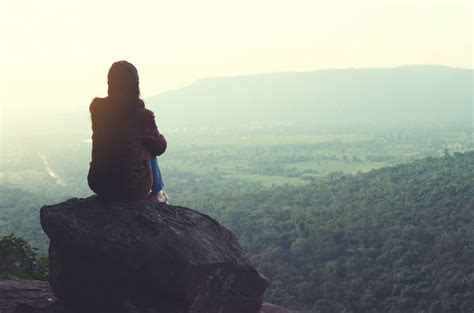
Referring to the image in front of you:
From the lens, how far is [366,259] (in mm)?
42938

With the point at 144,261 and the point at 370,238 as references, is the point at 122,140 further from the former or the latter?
the point at 370,238

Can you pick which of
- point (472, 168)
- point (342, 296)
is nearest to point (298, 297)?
point (342, 296)

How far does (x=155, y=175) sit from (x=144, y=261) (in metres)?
1.59

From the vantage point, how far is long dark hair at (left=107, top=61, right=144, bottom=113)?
9.64 m

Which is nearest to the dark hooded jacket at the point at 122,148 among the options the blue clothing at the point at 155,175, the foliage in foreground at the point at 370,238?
the blue clothing at the point at 155,175

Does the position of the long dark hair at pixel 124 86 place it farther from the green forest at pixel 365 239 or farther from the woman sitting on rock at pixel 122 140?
the green forest at pixel 365 239

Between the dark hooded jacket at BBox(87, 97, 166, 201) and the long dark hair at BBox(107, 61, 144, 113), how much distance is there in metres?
0.01

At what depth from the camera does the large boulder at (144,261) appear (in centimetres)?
907

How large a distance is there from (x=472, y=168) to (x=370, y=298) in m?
34.4

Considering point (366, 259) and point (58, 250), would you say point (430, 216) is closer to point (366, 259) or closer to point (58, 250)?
point (366, 259)

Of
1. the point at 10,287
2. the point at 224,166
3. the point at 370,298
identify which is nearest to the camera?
the point at 10,287

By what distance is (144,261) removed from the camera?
905cm

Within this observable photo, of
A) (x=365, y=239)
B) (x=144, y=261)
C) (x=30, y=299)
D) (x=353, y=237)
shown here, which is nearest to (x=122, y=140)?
(x=144, y=261)

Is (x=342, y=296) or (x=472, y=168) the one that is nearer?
(x=342, y=296)
